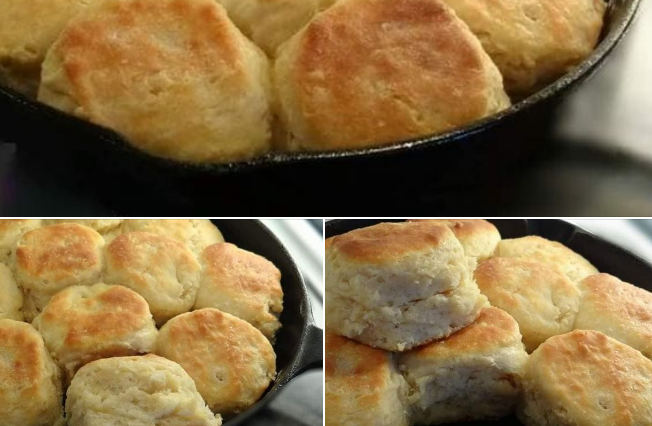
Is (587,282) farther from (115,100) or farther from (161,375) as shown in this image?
(115,100)

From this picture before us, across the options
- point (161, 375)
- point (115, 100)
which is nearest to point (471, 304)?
point (161, 375)

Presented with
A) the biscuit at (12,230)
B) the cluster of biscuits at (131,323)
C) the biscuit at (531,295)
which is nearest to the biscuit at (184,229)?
the cluster of biscuits at (131,323)

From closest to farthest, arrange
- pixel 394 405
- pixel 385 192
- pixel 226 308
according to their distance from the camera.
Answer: pixel 385 192 → pixel 394 405 → pixel 226 308

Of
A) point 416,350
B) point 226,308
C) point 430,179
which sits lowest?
point 226,308

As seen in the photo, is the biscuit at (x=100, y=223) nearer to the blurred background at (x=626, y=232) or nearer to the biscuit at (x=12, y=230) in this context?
the biscuit at (x=12, y=230)

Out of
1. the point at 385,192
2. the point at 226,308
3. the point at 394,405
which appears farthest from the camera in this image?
the point at 226,308

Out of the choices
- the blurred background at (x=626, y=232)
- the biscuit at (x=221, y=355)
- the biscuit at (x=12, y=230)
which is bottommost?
the biscuit at (x=12, y=230)

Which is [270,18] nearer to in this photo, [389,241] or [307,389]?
[389,241]
